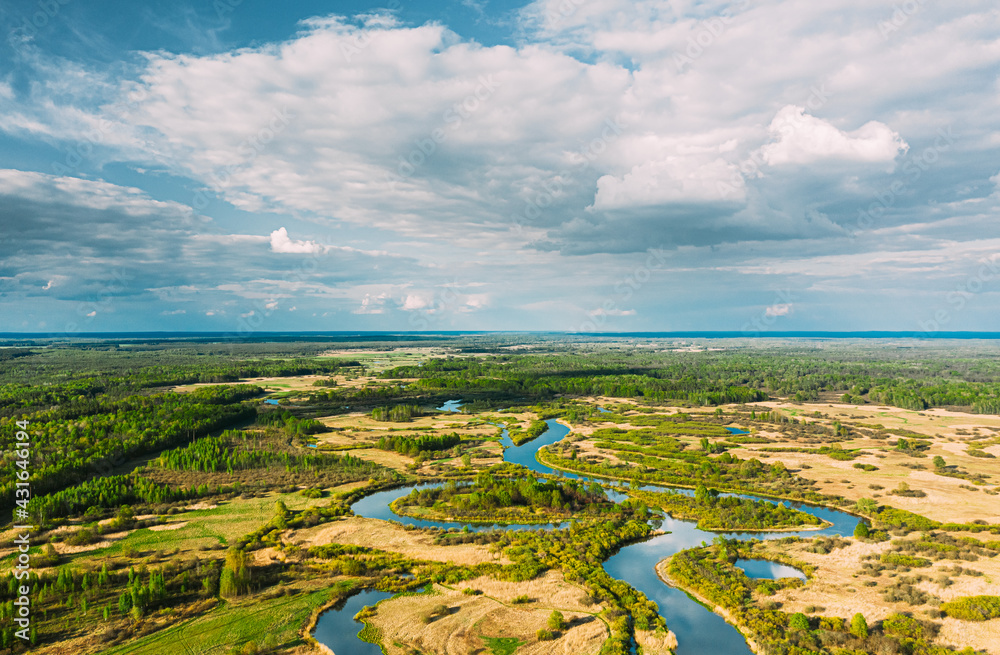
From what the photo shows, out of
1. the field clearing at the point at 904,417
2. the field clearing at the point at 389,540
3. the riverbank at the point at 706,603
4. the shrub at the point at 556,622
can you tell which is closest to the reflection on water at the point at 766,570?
the riverbank at the point at 706,603

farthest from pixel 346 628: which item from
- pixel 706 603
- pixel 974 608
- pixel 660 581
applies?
pixel 974 608


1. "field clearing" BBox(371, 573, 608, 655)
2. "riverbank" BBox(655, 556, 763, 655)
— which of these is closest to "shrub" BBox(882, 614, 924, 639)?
"riverbank" BBox(655, 556, 763, 655)

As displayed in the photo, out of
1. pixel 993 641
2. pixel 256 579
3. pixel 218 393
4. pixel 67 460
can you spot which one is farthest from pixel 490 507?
pixel 218 393

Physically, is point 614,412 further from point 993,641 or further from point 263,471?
point 993,641

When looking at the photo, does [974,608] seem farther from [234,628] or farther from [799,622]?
[234,628]

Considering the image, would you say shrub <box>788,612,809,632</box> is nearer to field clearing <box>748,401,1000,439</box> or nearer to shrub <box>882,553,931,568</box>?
shrub <box>882,553,931,568</box>

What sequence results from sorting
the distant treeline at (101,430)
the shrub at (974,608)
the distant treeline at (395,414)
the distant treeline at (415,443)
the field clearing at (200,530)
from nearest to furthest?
1. the shrub at (974,608)
2. the field clearing at (200,530)
3. the distant treeline at (101,430)
4. the distant treeline at (415,443)
5. the distant treeline at (395,414)

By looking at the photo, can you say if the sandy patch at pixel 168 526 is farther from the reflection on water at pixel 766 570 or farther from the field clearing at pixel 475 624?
the reflection on water at pixel 766 570
